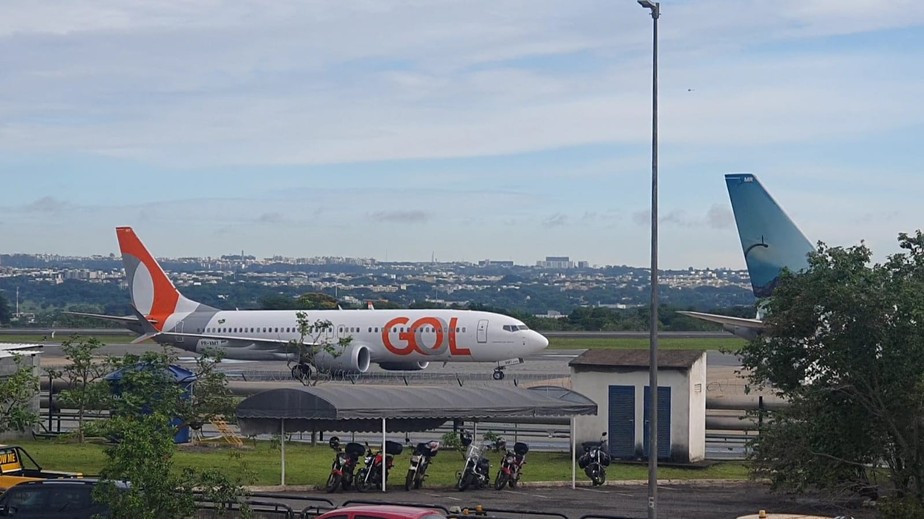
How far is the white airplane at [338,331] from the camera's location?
198 feet

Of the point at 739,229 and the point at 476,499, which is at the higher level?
the point at 739,229

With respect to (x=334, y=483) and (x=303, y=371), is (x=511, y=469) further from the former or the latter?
(x=303, y=371)

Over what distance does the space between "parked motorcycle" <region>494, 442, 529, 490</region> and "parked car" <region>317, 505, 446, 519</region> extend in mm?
9258

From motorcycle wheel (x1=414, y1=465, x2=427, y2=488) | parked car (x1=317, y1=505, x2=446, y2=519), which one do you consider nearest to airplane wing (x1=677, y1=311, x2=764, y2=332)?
motorcycle wheel (x1=414, y1=465, x2=427, y2=488)

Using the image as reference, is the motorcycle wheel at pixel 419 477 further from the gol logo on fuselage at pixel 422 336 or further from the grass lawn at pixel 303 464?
the gol logo on fuselage at pixel 422 336

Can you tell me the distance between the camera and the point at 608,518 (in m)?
19.3

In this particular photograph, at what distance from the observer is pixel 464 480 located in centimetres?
2675

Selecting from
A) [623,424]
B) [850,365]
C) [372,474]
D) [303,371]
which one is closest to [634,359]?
[623,424]

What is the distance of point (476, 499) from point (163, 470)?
9060 mm

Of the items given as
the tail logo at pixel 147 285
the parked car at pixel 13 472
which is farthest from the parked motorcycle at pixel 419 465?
the tail logo at pixel 147 285

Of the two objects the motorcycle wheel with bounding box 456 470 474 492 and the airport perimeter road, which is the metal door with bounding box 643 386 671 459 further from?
the motorcycle wheel with bounding box 456 470 474 492

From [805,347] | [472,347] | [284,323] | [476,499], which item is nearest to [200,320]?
[284,323]

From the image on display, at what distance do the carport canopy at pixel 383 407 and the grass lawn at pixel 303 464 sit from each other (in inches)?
51.2

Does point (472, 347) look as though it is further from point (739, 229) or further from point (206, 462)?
point (206, 462)
